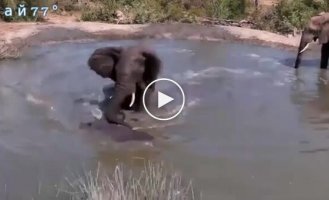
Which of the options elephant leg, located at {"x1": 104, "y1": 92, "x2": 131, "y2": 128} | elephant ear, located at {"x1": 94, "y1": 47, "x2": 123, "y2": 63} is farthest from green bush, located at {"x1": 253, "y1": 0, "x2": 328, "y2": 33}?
elephant leg, located at {"x1": 104, "y1": 92, "x2": 131, "y2": 128}

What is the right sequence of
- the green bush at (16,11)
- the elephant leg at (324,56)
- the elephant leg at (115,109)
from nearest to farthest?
1. the elephant leg at (115,109)
2. the elephant leg at (324,56)
3. the green bush at (16,11)

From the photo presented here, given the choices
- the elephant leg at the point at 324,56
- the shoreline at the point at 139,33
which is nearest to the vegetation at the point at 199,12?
the shoreline at the point at 139,33

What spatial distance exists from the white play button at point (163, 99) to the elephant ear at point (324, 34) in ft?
12.4

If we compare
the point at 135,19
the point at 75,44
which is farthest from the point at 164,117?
the point at 135,19

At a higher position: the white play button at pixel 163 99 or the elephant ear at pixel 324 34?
the elephant ear at pixel 324 34

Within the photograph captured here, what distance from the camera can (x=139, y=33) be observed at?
16562 mm

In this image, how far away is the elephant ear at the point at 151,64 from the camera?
31.9 feet

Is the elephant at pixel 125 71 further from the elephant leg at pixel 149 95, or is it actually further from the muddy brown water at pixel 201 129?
the muddy brown water at pixel 201 129

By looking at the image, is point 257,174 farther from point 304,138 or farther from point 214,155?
point 304,138

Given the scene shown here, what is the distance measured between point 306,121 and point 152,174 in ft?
12.4

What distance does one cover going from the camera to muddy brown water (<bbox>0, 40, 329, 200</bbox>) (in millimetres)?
7719

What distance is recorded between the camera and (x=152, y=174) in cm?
720

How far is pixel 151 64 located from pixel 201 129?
1.09 metres

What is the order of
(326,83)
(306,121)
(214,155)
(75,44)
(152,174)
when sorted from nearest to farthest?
(152,174) → (214,155) → (306,121) → (326,83) → (75,44)
